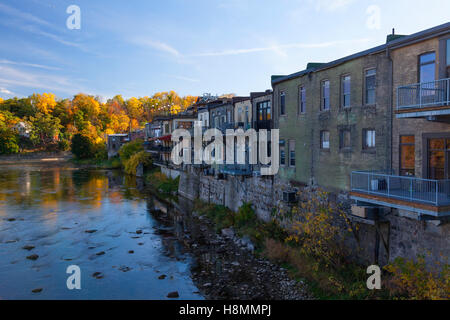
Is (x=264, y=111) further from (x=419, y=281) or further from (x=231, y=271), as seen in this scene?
(x=419, y=281)

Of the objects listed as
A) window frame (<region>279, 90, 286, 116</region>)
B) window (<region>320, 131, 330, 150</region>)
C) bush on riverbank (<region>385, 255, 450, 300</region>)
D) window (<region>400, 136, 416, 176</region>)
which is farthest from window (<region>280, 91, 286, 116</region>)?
bush on riverbank (<region>385, 255, 450, 300</region>)

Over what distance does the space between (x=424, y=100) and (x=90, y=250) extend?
72.2 ft

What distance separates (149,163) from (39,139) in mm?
68232

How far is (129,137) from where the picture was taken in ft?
301

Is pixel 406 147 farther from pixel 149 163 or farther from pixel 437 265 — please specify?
pixel 149 163

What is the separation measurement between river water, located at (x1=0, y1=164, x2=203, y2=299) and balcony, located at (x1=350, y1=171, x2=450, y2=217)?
954 centimetres

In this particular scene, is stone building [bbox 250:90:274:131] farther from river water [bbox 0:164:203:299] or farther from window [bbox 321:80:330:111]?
river water [bbox 0:164:203:299]

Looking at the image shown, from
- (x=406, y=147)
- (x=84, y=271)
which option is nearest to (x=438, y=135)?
(x=406, y=147)

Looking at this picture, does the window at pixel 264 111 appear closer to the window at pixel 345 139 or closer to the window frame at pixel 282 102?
the window frame at pixel 282 102

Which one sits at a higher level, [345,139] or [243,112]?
[243,112]

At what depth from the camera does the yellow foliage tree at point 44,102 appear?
128750 mm

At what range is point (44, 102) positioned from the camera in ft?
429

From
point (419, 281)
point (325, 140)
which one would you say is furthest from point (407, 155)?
point (325, 140)

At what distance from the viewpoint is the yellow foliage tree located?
129 meters
